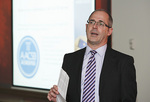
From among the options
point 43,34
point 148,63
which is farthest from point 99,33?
point 43,34

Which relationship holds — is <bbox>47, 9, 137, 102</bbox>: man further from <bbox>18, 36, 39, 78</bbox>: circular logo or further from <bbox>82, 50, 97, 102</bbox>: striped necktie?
<bbox>18, 36, 39, 78</bbox>: circular logo

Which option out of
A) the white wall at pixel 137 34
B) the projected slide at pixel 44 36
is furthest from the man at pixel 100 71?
the projected slide at pixel 44 36

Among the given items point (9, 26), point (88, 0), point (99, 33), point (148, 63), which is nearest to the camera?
point (99, 33)

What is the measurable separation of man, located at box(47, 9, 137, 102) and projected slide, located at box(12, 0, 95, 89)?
0.99 meters

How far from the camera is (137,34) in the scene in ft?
7.95

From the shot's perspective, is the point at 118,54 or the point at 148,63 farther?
the point at 148,63

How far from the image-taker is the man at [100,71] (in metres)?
1.62

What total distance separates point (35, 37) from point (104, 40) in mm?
1684

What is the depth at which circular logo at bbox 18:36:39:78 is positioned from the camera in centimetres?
327

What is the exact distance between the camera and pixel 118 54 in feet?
5.65

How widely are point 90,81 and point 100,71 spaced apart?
0.12 m

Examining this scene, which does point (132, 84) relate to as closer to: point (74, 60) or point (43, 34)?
point (74, 60)

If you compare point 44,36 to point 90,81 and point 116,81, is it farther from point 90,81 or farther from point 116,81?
point 116,81

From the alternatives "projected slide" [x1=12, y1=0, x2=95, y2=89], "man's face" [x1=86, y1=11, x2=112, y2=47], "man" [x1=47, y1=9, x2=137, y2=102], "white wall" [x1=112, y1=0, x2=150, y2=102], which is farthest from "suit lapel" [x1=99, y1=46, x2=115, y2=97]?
"projected slide" [x1=12, y1=0, x2=95, y2=89]
